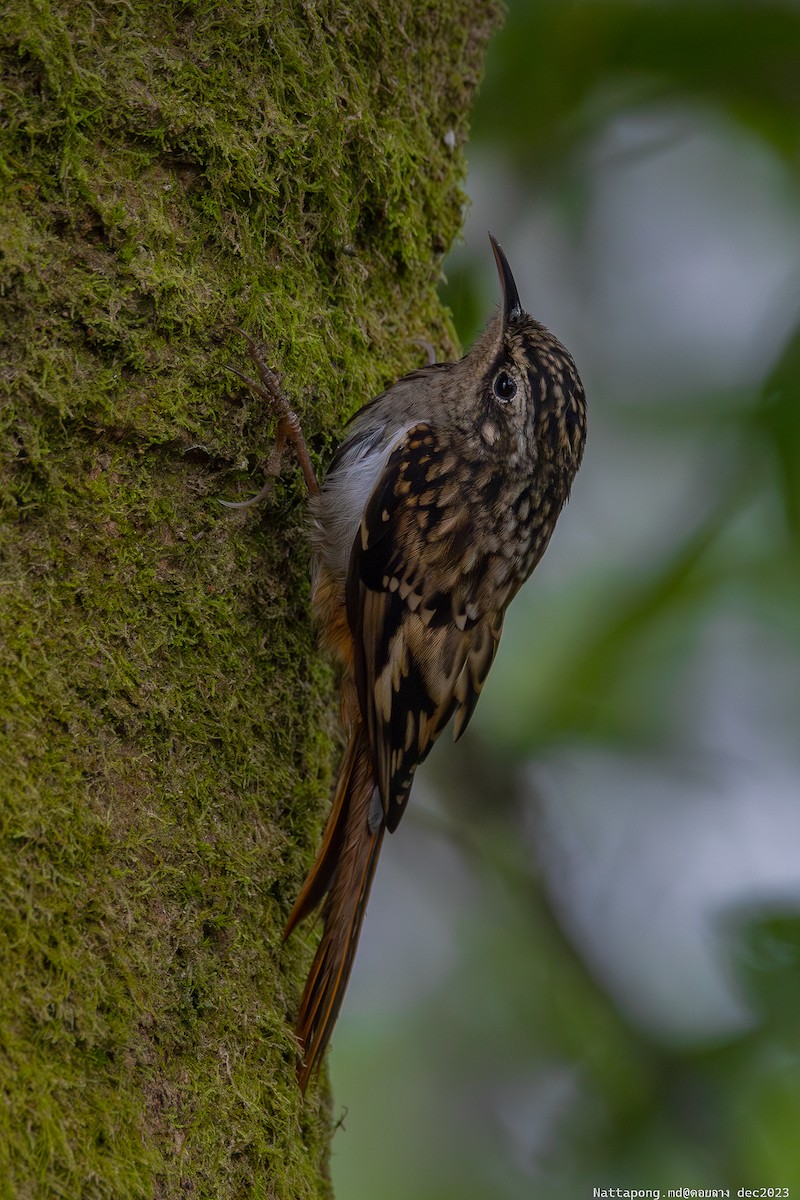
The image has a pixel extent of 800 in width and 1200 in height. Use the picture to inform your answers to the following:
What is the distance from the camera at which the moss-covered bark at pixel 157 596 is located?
68.6 inches

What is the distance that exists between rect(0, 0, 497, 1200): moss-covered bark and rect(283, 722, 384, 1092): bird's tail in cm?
5

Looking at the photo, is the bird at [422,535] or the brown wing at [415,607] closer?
the bird at [422,535]

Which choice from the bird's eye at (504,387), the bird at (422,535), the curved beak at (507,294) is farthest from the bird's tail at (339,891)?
the curved beak at (507,294)

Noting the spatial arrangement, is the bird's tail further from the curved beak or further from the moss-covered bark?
the curved beak

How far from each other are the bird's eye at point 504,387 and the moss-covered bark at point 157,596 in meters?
0.43

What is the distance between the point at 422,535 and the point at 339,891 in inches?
32.7

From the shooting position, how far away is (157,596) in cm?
204

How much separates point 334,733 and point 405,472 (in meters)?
0.63

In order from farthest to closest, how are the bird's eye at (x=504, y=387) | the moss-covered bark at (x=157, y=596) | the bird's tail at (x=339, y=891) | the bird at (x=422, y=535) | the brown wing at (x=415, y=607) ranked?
the bird's eye at (x=504, y=387) → the brown wing at (x=415, y=607) → the bird at (x=422, y=535) → the bird's tail at (x=339, y=891) → the moss-covered bark at (x=157, y=596)

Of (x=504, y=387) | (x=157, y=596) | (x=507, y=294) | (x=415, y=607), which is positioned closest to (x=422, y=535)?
(x=415, y=607)

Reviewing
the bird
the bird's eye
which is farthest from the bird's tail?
the bird's eye

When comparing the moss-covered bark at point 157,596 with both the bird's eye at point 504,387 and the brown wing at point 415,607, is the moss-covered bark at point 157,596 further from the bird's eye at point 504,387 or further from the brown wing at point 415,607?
the bird's eye at point 504,387

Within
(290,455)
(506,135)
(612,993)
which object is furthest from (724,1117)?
(506,135)

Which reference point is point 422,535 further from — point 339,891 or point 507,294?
point 339,891
